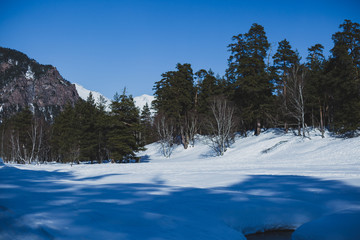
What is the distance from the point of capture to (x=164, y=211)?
16.2 feet

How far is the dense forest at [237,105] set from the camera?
22516mm

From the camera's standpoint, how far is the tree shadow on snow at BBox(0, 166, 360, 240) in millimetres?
3385

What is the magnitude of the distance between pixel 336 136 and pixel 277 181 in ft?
56.8

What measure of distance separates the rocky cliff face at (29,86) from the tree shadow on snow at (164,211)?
149789 millimetres

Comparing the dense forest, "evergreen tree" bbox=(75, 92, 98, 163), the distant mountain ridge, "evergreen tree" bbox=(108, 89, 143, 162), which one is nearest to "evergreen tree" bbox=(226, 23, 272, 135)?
the dense forest

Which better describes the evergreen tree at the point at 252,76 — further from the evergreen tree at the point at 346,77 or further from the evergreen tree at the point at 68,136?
the evergreen tree at the point at 68,136

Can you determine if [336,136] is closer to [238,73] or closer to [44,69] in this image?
[238,73]

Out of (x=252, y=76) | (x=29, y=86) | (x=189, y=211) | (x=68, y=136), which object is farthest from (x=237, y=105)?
(x=29, y=86)

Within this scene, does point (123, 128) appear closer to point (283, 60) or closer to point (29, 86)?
point (283, 60)

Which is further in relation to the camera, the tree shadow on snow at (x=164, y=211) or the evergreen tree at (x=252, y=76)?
the evergreen tree at (x=252, y=76)

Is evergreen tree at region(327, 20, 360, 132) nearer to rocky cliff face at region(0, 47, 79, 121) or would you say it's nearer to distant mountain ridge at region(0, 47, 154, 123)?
distant mountain ridge at region(0, 47, 154, 123)

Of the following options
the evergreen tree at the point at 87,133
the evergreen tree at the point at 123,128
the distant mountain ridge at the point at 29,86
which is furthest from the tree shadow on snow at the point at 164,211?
the distant mountain ridge at the point at 29,86

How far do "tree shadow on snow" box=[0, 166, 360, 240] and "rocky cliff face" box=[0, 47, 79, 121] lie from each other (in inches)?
5897

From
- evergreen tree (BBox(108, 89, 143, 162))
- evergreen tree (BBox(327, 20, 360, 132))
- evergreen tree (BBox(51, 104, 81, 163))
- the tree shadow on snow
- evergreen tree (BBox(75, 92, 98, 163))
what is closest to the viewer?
the tree shadow on snow
